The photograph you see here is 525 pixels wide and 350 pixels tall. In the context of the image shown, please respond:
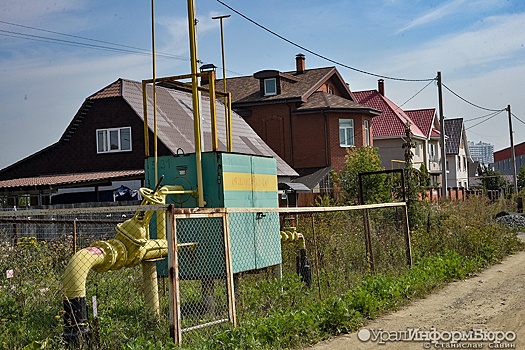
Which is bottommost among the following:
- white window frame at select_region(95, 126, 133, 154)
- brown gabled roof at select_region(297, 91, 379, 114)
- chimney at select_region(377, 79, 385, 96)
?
white window frame at select_region(95, 126, 133, 154)

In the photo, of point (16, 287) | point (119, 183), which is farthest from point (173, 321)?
point (119, 183)

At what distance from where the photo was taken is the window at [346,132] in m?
40.1

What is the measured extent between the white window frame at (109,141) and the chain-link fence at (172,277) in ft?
58.7

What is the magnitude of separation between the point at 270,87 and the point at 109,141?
488 inches

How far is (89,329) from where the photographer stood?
779 centimetres

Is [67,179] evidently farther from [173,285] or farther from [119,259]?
[173,285]

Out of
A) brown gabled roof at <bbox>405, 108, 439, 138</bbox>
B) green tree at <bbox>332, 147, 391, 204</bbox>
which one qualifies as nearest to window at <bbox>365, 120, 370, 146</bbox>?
green tree at <bbox>332, 147, 391, 204</bbox>

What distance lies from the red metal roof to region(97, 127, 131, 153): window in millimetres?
23207

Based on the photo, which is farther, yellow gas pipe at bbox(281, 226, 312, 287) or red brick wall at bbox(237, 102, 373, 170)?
red brick wall at bbox(237, 102, 373, 170)

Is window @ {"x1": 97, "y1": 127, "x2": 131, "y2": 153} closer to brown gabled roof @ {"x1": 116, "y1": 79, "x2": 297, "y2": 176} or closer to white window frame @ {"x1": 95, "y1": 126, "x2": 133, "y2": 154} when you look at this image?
white window frame @ {"x1": 95, "y1": 126, "x2": 133, "y2": 154}

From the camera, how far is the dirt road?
8.23 m

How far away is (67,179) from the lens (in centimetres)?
2908

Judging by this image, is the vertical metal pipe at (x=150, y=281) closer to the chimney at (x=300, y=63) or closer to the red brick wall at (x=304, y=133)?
the red brick wall at (x=304, y=133)

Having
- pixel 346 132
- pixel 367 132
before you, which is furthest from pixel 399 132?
pixel 346 132
